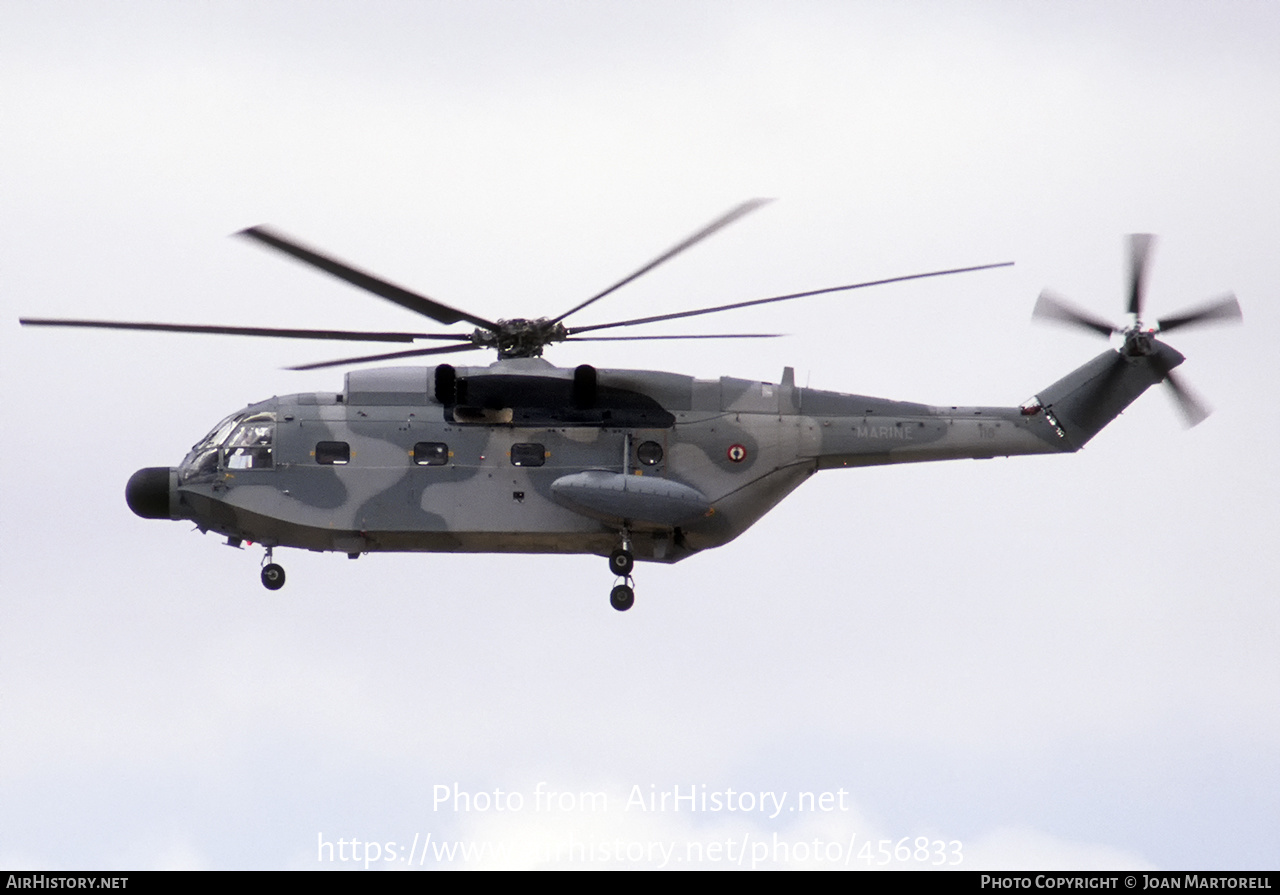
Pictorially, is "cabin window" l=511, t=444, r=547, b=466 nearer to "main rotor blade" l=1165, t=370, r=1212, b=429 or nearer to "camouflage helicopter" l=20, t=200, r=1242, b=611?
"camouflage helicopter" l=20, t=200, r=1242, b=611

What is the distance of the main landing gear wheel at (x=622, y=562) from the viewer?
111 feet

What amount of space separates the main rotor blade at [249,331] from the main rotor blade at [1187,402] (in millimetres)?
11456

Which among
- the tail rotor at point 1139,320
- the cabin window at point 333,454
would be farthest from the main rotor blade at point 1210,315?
the cabin window at point 333,454

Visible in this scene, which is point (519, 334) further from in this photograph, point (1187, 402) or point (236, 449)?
point (1187, 402)

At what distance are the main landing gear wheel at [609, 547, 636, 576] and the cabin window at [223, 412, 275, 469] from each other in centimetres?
565

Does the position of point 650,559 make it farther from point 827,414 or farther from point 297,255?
point 297,255

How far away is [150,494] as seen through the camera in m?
34.7

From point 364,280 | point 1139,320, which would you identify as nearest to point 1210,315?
point 1139,320

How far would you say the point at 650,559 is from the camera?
34531mm

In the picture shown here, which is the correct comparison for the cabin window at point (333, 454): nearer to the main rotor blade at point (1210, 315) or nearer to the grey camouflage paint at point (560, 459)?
the grey camouflage paint at point (560, 459)

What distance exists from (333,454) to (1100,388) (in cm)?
1227
